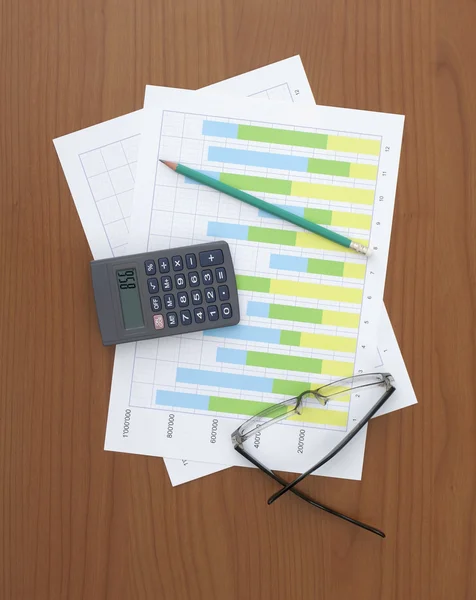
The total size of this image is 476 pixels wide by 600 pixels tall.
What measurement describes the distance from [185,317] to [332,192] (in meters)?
0.19

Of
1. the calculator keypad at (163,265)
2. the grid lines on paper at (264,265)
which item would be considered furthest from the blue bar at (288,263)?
the calculator keypad at (163,265)

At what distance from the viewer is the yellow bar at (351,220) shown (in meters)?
0.55

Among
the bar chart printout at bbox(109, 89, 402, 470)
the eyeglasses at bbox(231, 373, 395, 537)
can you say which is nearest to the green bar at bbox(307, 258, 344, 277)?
the bar chart printout at bbox(109, 89, 402, 470)

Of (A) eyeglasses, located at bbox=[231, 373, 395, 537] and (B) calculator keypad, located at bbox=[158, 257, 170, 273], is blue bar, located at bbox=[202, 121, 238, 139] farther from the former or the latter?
(A) eyeglasses, located at bbox=[231, 373, 395, 537]

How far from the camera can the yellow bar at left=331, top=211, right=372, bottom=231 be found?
548mm

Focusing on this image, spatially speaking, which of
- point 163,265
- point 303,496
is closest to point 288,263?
point 163,265

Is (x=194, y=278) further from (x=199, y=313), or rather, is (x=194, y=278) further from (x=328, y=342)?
(x=328, y=342)

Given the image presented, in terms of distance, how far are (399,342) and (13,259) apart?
384 mm

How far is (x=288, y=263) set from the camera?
1.80 feet

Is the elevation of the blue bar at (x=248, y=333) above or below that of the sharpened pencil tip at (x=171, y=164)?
below

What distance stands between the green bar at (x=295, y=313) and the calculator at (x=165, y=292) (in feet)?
0.13

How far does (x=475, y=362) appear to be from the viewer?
1.81 feet

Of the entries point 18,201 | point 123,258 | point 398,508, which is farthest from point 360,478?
point 18,201

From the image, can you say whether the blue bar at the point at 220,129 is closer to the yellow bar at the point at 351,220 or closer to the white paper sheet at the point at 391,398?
the yellow bar at the point at 351,220
